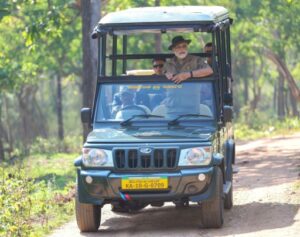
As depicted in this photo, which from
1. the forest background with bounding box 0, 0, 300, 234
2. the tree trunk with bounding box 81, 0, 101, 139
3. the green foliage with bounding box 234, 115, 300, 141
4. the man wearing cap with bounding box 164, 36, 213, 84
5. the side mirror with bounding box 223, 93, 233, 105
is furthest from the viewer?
the green foliage with bounding box 234, 115, 300, 141

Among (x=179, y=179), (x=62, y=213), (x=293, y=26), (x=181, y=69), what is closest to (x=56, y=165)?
(x=62, y=213)

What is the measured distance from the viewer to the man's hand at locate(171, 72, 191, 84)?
12.0 meters

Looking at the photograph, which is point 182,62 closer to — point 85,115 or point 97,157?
point 85,115

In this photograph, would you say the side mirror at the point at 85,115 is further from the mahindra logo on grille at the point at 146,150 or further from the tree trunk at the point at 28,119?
the tree trunk at the point at 28,119

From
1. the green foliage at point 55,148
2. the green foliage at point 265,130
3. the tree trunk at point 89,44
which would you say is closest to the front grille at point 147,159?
the tree trunk at point 89,44

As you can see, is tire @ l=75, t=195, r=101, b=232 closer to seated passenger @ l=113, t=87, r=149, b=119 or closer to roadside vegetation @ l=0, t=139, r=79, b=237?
roadside vegetation @ l=0, t=139, r=79, b=237

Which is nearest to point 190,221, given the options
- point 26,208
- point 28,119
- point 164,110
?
point 164,110

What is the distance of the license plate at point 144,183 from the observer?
35.4ft

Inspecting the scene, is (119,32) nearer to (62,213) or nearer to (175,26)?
(175,26)

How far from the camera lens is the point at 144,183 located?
10820mm

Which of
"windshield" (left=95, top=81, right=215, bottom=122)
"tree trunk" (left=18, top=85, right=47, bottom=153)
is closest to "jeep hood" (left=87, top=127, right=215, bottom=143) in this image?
"windshield" (left=95, top=81, right=215, bottom=122)

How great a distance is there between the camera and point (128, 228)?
38.8 ft

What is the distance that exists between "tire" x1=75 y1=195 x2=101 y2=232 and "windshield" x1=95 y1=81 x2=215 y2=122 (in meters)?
1.28

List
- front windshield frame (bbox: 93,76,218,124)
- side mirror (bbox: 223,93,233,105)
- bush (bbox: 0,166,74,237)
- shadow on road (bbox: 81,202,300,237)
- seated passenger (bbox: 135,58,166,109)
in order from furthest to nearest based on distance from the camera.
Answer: side mirror (bbox: 223,93,233,105)
seated passenger (bbox: 135,58,166,109)
front windshield frame (bbox: 93,76,218,124)
bush (bbox: 0,166,74,237)
shadow on road (bbox: 81,202,300,237)
